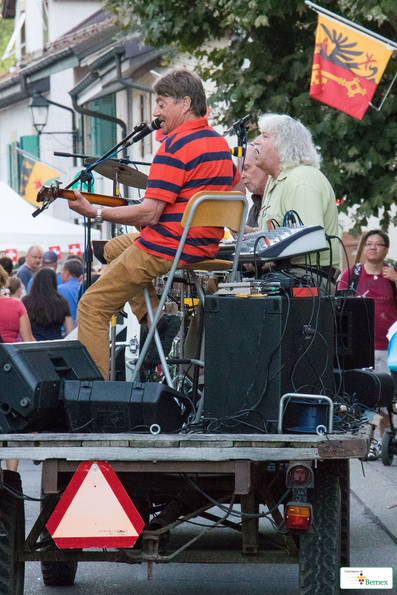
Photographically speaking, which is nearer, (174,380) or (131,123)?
(174,380)

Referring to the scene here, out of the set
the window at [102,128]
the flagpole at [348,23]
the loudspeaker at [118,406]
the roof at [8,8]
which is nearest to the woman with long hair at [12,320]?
the loudspeaker at [118,406]

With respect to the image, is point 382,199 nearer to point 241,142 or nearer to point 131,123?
point 241,142

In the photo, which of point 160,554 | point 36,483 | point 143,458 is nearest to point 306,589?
point 160,554

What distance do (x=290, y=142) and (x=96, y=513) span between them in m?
2.62

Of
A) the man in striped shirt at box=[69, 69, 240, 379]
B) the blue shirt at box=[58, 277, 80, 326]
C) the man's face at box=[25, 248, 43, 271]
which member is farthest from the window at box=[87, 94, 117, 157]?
the man in striped shirt at box=[69, 69, 240, 379]

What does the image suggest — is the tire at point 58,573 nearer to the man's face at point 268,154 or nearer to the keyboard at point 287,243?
the keyboard at point 287,243

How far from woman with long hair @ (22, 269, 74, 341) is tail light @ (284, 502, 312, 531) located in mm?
5805

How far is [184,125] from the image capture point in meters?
4.50

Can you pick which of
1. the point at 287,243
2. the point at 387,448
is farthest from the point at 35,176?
the point at 287,243

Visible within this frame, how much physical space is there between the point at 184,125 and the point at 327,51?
5.72 meters

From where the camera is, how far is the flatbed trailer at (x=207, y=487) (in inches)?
142

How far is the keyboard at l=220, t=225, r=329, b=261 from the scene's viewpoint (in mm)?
4395

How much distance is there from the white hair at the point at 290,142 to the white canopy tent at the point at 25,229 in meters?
11.4

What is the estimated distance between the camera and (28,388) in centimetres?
396
